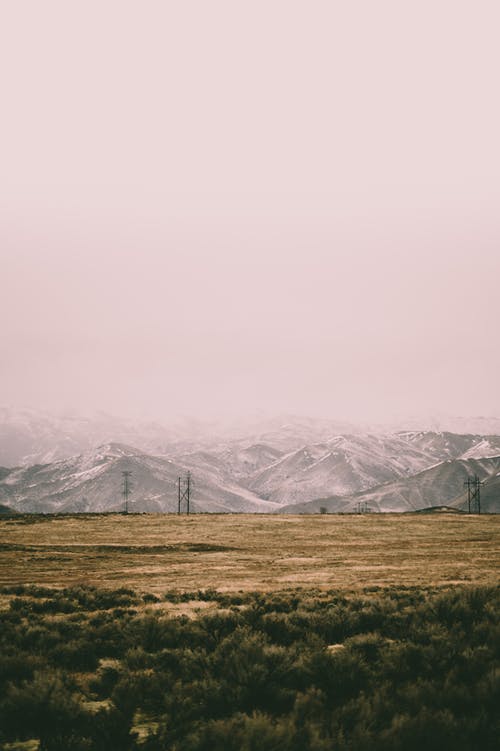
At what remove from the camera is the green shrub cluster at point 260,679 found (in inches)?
330

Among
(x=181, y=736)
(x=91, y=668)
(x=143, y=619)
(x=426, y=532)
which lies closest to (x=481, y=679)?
(x=181, y=736)

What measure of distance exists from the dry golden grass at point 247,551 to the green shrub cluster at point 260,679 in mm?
10856

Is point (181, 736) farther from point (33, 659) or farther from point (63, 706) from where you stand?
Result: point (33, 659)

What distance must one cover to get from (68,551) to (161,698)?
5157cm

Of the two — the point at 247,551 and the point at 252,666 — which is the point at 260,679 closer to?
the point at 252,666

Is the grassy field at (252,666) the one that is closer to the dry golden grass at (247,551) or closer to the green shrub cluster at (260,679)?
the green shrub cluster at (260,679)

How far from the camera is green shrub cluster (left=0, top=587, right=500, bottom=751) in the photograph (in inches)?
330

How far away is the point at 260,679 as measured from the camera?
35.8ft

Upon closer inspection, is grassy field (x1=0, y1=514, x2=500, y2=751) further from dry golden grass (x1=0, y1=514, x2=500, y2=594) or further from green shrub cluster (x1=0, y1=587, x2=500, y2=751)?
dry golden grass (x1=0, y1=514, x2=500, y2=594)

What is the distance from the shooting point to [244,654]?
12.4 m

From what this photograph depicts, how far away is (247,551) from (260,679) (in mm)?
49488

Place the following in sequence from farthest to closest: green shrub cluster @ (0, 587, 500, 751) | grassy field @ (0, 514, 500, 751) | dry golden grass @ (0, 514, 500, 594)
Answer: dry golden grass @ (0, 514, 500, 594) → grassy field @ (0, 514, 500, 751) → green shrub cluster @ (0, 587, 500, 751)

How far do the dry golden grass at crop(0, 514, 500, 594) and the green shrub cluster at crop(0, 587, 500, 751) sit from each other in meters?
10.9

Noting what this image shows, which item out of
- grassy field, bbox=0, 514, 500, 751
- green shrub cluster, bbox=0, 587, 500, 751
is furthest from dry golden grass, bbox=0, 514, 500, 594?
green shrub cluster, bbox=0, 587, 500, 751
